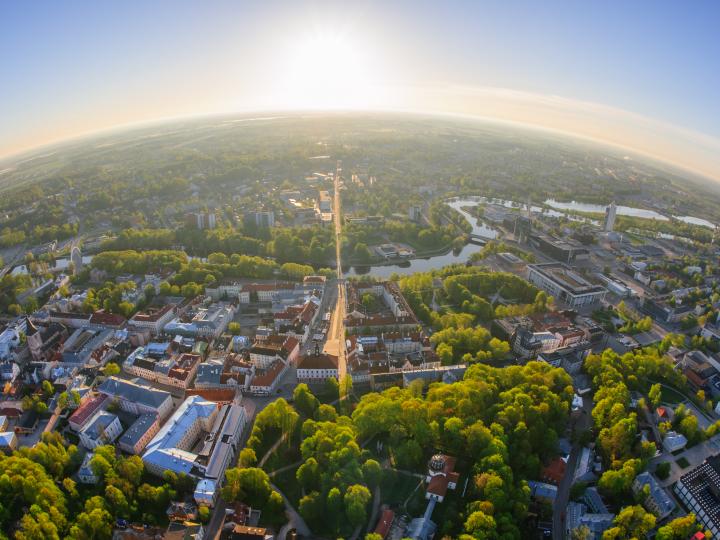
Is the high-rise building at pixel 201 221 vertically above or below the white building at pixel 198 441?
above

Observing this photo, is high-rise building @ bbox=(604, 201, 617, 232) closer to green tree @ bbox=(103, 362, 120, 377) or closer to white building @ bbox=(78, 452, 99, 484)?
green tree @ bbox=(103, 362, 120, 377)

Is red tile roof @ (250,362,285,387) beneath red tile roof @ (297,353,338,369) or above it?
beneath

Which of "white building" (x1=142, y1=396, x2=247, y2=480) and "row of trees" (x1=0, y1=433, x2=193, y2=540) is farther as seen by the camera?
"white building" (x1=142, y1=396, x2=247, y2=480)

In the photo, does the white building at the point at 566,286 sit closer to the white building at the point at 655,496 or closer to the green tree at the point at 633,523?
the white building at the point at 655,496

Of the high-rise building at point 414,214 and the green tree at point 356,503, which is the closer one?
the green tree at point 356,503

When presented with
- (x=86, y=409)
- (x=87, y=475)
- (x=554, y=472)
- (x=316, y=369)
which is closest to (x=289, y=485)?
(x=316, y=369)

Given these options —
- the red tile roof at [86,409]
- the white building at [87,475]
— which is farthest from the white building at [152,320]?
the white building at [87,475]

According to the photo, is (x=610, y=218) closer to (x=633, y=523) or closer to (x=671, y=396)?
(x=671, y=396)

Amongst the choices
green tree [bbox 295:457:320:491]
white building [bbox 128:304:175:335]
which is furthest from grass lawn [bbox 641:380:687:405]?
white building [bbox 128:304:175:335]

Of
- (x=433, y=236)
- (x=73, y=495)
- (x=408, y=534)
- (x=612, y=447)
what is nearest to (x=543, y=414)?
(x=612, y=447)

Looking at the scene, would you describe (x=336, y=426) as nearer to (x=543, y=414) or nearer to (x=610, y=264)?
(x=543, y=414)

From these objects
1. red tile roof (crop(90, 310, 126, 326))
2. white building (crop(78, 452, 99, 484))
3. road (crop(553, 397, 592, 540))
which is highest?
red tile roof (crop(90, 310, 126, 326))
